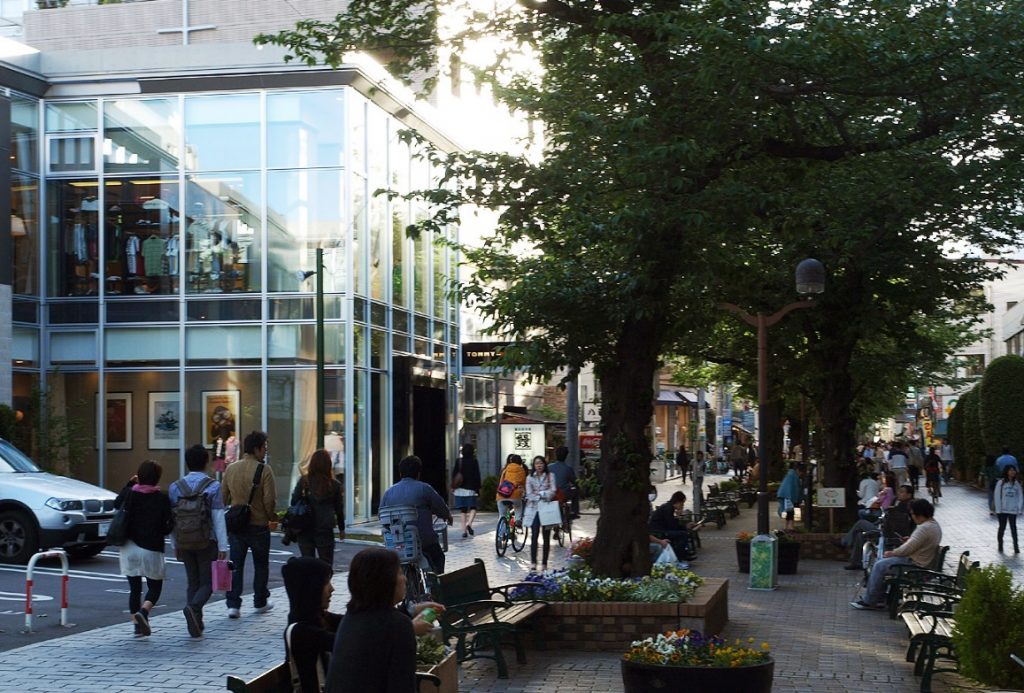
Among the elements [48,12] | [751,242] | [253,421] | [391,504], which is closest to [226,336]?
[253,421]

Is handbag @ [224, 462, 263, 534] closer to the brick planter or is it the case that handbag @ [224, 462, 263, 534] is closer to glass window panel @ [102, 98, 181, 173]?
the brick planter

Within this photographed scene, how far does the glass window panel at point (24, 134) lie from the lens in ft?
99.1

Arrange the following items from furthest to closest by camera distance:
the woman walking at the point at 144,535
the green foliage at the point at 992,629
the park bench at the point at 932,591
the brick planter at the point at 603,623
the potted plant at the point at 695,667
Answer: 1. the woman walking at the point at 144,535
2. the park bench at the point at 932,591
3. the brick planter at the point at 603,623
4. the green foliage at the point at 992,629
5. the potted plant at the point at 695,667

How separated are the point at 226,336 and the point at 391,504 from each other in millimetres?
17061

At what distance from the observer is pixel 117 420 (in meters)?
30.9

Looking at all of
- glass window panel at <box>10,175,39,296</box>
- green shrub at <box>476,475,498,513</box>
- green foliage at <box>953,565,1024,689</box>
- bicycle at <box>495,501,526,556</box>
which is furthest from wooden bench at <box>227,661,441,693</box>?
green shrub at <box>476,475,498,513</box>

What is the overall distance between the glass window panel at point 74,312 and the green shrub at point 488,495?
11217 mm

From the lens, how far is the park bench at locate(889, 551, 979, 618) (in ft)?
41.7

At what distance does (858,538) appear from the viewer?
73.2 ft

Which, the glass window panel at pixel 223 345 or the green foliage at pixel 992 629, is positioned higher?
the glass window panel at pixel 223 345

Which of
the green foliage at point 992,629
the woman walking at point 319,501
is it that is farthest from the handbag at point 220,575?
the green foliage at point 992,629

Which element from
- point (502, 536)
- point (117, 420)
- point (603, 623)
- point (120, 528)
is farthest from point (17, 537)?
point (117, 420)

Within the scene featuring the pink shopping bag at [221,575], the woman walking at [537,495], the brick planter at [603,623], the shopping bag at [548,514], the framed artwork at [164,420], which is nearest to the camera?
the brick planter at [603,623]

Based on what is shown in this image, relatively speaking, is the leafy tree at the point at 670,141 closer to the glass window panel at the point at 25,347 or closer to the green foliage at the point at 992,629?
the green foliage at the point at 992,629
